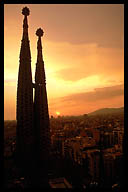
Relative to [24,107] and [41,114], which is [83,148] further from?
[24,107]

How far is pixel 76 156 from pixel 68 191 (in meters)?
1.30

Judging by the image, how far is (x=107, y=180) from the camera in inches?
76.0

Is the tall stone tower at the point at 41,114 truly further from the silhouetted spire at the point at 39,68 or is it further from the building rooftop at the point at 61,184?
the building rooftop at the point at 61,184

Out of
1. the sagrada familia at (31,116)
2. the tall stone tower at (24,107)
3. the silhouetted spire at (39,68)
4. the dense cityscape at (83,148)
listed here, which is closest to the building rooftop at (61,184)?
the dense cityscape at (83,148)

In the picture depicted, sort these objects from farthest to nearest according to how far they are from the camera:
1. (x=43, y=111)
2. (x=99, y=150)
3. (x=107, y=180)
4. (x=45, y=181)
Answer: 1. (x=43, y=111)
2. (x=99, y=150)
3. (x=45, y=181)
4. (x=107, y=180)

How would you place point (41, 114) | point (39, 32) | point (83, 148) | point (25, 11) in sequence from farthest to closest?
point (41, 114)
point (83, 148)
point (39, 32)
point (25, 11)

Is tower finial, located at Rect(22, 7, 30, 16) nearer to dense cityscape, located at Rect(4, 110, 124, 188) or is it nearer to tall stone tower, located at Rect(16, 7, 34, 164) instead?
tall stone tower, located at Rect(16, 7, 34, 164)

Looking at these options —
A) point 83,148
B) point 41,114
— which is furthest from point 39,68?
point 83,148

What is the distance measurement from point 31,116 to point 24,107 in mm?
133

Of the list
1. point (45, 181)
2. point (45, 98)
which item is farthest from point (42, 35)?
point (45, 181)

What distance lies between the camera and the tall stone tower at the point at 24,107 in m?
2.49

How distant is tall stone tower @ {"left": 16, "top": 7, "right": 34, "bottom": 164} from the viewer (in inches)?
98.0

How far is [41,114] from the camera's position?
2686 mm
